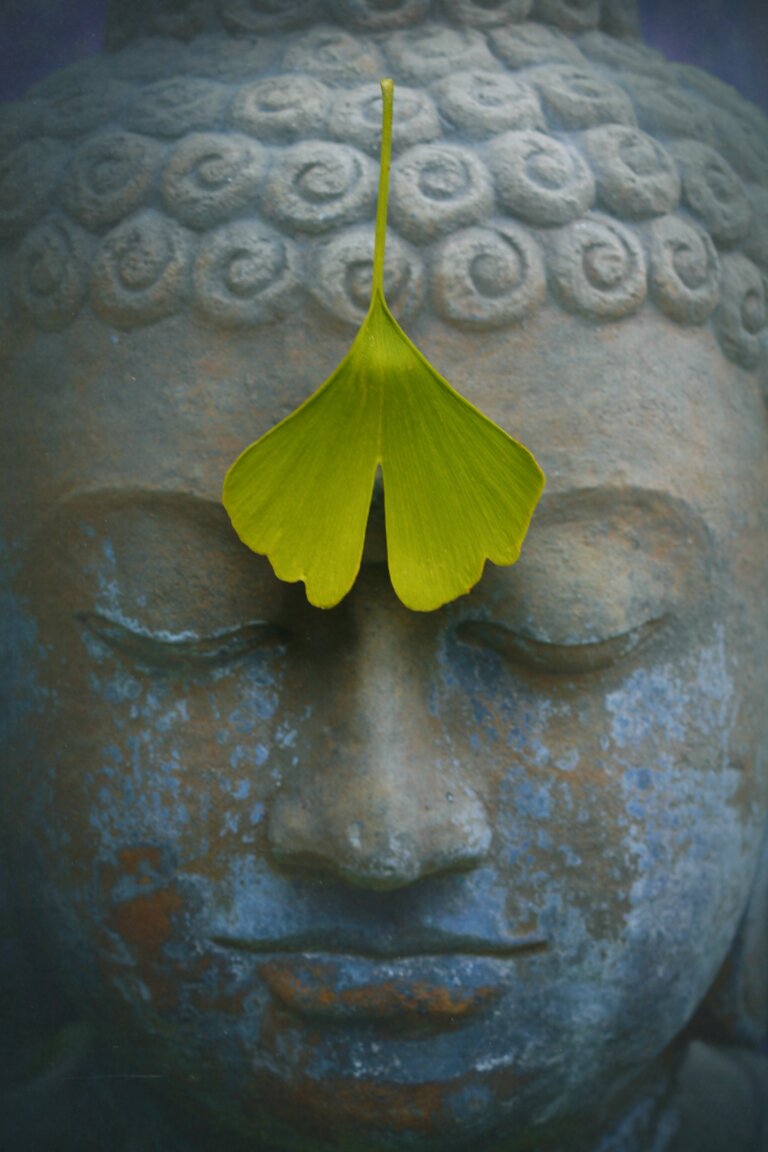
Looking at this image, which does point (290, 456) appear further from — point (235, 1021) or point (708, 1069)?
point (708, 1069)

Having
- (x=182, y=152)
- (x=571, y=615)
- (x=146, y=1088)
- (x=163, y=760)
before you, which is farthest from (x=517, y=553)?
(x=146, y=1088)

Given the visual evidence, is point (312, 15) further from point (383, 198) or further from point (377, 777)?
point (377, 777)

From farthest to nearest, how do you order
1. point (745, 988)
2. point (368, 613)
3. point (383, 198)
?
1. point (745, 988)
2. point (368, 613)
3. point (383, 198)

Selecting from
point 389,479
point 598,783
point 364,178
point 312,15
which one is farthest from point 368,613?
point 312,15

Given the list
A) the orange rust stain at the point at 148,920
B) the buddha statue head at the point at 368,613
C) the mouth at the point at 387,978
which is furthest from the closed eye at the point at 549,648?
the orange rust stain at the point at 148,920

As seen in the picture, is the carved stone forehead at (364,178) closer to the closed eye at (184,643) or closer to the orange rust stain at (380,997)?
the closed eye at (184,643)
